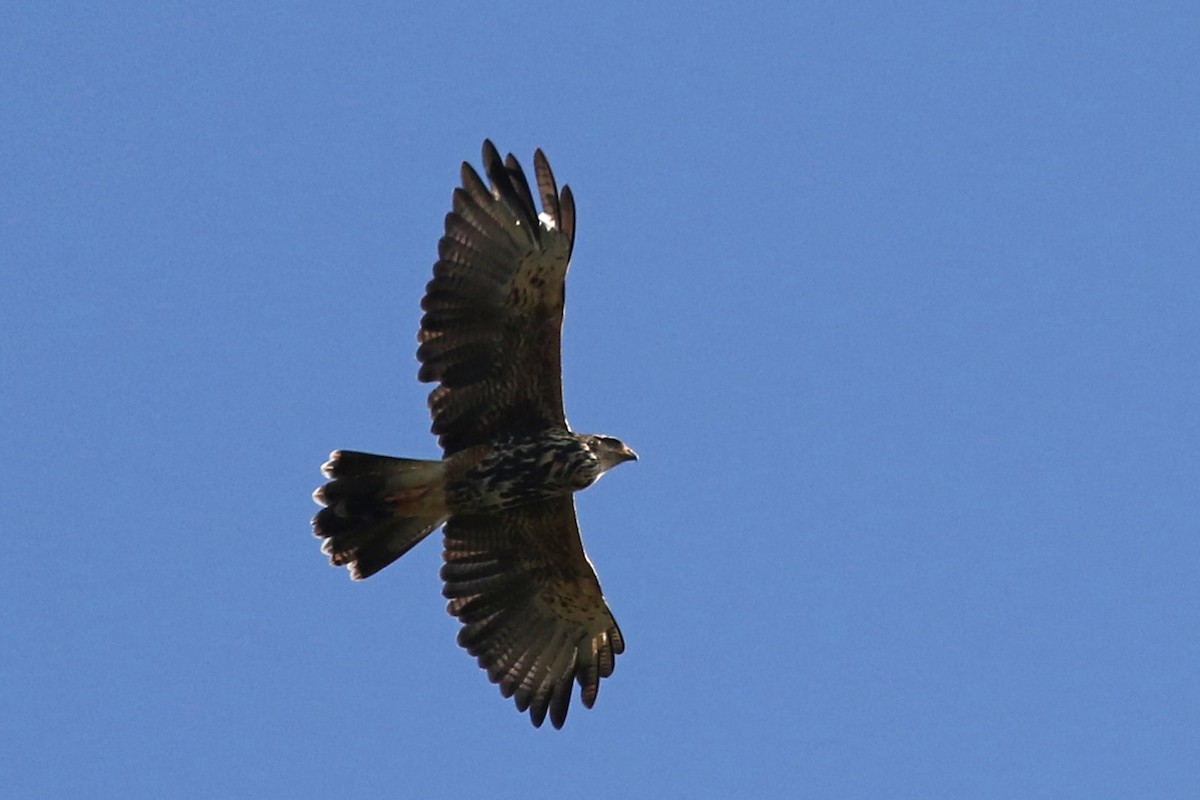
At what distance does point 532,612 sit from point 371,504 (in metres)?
1.57

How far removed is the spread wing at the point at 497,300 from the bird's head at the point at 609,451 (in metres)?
0.43

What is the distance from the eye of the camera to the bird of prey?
13.7 m

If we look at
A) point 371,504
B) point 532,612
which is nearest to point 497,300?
point 371,504

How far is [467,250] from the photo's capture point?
542 inches

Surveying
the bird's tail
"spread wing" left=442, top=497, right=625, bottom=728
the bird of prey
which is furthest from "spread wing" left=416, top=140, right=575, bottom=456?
"spread wing" left=442, top=497, right=625, bottom=728

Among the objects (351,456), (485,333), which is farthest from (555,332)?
(351,456)

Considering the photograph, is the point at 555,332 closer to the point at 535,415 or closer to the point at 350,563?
the point at 535,415

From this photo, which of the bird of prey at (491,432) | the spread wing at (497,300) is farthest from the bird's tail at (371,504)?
the spread wing at (497,300)

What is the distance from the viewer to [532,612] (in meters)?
14.8

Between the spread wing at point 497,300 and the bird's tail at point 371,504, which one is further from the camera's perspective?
the bird's tail at point 371,504

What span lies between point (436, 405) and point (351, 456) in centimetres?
67

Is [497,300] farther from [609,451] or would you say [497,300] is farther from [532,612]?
[532,612]

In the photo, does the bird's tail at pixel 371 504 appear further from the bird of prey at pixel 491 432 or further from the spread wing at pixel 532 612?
the spread wing at pixel 532 612

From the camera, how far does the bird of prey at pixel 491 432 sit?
541 inches
